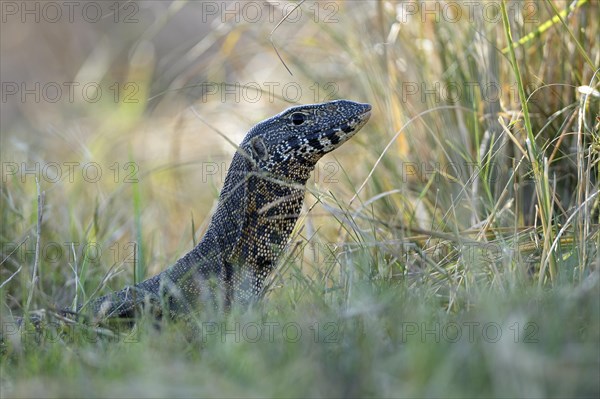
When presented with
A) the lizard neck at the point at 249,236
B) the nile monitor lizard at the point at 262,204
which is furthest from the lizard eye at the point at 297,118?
the lizard neck at the point at 249,236

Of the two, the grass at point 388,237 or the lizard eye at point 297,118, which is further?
the lizard eye at point 297,118

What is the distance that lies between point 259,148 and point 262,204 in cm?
33

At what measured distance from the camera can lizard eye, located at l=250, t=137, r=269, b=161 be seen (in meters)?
4.79

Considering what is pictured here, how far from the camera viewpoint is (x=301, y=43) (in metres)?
7.36

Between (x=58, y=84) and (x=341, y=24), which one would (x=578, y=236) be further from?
(x=58, y=84)

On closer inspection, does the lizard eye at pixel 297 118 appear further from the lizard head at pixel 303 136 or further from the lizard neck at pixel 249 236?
the lizard neck at pixel 249 236

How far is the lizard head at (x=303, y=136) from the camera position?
15.4ft

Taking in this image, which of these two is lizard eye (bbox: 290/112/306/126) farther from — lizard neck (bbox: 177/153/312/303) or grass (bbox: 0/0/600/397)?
grass (bbox: 0/0/600/397)

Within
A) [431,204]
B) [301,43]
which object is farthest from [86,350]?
[301,43]

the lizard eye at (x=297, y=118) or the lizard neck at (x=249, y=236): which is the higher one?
the lizard eye at (x=297, y=118)

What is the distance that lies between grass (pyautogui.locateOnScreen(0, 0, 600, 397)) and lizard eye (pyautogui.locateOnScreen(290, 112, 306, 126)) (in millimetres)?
500

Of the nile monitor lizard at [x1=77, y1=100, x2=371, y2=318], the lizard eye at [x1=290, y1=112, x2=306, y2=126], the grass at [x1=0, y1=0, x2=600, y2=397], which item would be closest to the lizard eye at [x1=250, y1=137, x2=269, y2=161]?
the nile monitor lizard at [x1=77, y1=100, x2=371, y2=318]

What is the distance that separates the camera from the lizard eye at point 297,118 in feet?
15.7

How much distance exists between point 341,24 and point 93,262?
287cm
